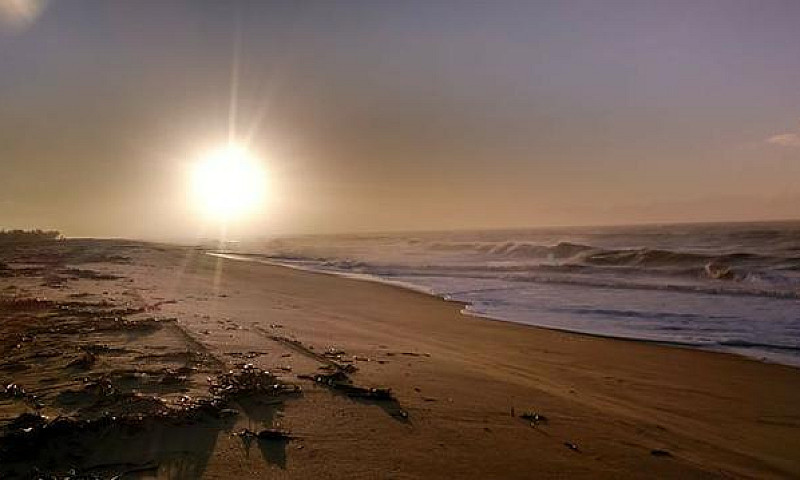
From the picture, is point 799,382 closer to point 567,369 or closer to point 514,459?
point 567,369

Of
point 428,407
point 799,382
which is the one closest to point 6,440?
point 428,407

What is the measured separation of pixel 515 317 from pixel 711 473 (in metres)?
9.53

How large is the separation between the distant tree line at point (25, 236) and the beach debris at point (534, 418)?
63277 millimetres

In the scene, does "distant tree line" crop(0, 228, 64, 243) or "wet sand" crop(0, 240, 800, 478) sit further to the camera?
"distant tree line" crop(0, 228, 64, 243)

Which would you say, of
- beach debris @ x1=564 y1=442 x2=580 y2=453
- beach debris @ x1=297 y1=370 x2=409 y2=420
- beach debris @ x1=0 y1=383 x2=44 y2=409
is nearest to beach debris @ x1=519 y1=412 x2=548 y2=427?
beach debris @ x1=564 y1=442 x2=580 y2=453

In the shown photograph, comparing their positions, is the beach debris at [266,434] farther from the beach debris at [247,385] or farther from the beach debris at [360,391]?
the beach debris at [360,391]

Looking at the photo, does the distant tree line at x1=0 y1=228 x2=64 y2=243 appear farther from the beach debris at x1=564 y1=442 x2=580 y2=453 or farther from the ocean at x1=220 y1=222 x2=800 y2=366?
the beach debris at x1=564 y1=442 x2=580 y2=453

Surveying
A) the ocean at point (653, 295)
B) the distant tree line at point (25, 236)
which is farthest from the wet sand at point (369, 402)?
the distant tree line at point (25, 236)

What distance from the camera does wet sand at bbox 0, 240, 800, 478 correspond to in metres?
3.82

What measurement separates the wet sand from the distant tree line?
5776cm

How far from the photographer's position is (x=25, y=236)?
62.2 metres

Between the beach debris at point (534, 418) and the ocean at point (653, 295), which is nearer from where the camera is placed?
the beach debris at point (534, 418)

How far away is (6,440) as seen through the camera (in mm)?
3635

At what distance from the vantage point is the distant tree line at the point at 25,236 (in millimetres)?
56875
